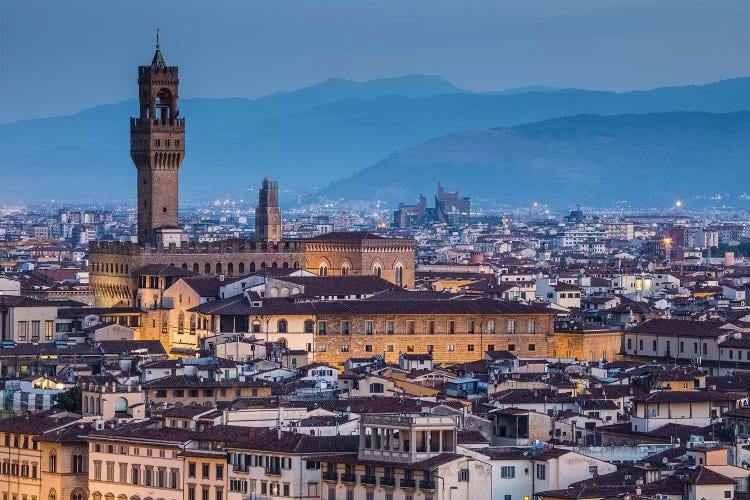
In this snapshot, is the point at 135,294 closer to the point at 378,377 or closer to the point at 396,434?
the point at 378,377

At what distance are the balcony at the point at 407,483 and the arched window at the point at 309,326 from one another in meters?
31.9

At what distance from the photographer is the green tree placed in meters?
53.8

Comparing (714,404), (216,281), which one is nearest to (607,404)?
(714,404)

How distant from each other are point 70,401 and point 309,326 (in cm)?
1994

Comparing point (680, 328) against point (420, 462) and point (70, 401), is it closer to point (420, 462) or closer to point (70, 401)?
point (70, 401)

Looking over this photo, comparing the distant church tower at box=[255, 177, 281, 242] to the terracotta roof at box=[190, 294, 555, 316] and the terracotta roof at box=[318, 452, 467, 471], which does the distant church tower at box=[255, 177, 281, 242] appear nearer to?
the terracotta roof at box=[190, 294, 555, 316]

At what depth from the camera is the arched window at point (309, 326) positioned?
241 feet

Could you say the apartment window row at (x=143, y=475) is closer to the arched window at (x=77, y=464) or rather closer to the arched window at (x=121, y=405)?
the arched window at (x=77, y=464)

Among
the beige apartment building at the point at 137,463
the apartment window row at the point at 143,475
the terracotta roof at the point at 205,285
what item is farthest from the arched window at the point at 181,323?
the apartment window row at the point at 143,475

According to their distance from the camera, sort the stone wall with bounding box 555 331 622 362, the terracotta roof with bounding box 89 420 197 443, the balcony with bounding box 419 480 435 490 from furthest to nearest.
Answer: the stone wall with bounding box 555 331 622 362 < the terracotta roof with bounding box 89 420 197 443 < the balcony with bounding box 419 480 435 490

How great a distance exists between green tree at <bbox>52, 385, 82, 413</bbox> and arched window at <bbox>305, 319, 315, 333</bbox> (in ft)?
61.1

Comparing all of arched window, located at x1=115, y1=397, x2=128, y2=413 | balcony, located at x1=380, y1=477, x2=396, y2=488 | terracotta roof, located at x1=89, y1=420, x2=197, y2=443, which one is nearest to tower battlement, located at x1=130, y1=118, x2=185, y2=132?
arched window, located at x1=115, y1=397, x2=128, y2=413

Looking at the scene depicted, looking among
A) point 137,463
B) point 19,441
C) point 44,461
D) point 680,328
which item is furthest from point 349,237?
point 137,463

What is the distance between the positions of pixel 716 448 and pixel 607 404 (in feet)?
36.3
